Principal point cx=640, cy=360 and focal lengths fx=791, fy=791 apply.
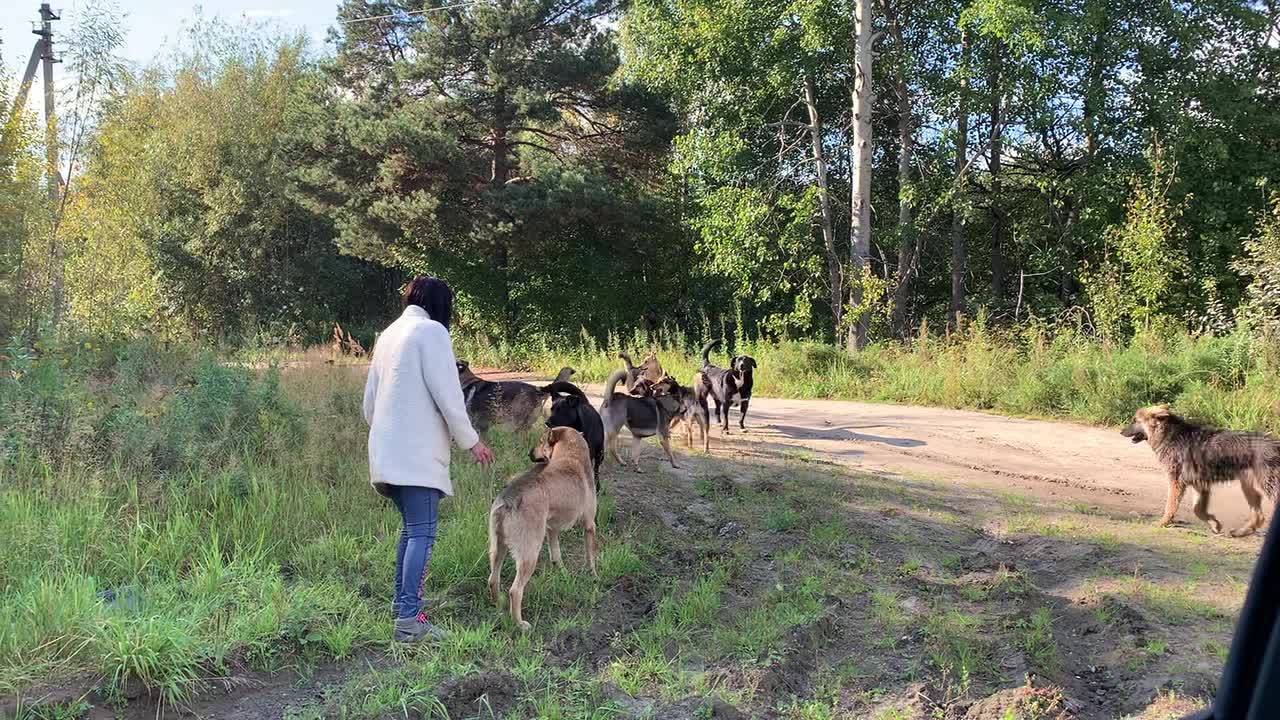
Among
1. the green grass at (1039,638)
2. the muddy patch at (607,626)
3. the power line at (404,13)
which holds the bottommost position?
the muddy patch at (607,626)

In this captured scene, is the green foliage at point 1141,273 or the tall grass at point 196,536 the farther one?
the green foliage at point 1141,273

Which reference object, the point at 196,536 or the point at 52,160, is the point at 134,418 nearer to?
the point at 196,536

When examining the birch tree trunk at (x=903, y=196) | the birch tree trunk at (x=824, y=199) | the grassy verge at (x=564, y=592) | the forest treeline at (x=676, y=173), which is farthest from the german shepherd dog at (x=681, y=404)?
the birch tree trunk at (x=903, y=196)

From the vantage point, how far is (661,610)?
501cm

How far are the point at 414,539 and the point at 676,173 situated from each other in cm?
1914

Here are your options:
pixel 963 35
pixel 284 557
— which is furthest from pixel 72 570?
pixel 963 35

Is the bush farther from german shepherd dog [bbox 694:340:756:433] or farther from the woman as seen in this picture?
german shepherd dog [bbox 694:340:756:433]

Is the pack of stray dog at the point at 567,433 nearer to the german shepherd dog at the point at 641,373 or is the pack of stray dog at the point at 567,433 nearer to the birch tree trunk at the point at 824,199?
the german shepherd dog at the point at 641,373

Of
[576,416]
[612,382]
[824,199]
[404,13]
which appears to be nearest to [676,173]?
[824,199]

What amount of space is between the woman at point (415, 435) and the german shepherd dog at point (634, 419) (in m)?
4.01

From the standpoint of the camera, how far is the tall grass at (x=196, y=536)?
3.89m

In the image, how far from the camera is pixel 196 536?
209 inches

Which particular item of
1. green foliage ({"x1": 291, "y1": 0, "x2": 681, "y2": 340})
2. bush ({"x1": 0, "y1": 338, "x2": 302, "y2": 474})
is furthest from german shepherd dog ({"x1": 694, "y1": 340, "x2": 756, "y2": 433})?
green foliage ({"x1": 291, "y1": 0, "x2": 681, "y2": 340})

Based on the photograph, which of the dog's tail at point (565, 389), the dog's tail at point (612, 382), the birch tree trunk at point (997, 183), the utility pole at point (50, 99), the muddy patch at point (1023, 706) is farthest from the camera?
the birch tree trunk at point (997, 183)
